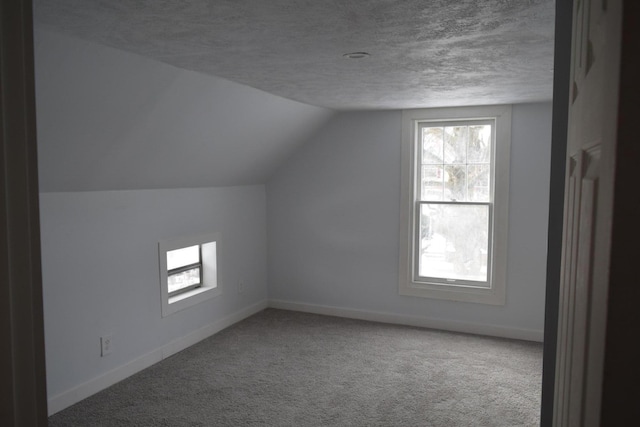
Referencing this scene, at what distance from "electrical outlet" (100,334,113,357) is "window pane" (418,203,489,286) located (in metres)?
2.95

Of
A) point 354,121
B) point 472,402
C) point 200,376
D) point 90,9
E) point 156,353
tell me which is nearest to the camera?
point 90,9

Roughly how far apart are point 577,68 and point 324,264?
454cm

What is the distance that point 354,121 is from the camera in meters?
5.07

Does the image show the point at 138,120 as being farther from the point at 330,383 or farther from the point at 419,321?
the point at 419,321

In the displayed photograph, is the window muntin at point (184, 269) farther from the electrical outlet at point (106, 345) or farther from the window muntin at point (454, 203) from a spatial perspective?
the window muntin at point (454, 203)

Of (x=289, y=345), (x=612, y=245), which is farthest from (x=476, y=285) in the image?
(x=612, y=245)

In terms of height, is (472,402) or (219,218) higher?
(219,218)

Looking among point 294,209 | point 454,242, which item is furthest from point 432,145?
point 294,209

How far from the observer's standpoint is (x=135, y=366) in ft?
12.4

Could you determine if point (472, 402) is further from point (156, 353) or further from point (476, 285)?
point (156, 353)

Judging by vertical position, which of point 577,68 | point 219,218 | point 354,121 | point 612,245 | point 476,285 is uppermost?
Result: point 354,121

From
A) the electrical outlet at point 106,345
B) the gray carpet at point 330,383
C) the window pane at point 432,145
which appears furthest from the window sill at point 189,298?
the window pane at point 432,145

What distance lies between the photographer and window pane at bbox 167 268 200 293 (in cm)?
438

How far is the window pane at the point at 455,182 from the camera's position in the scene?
15.7 ft
